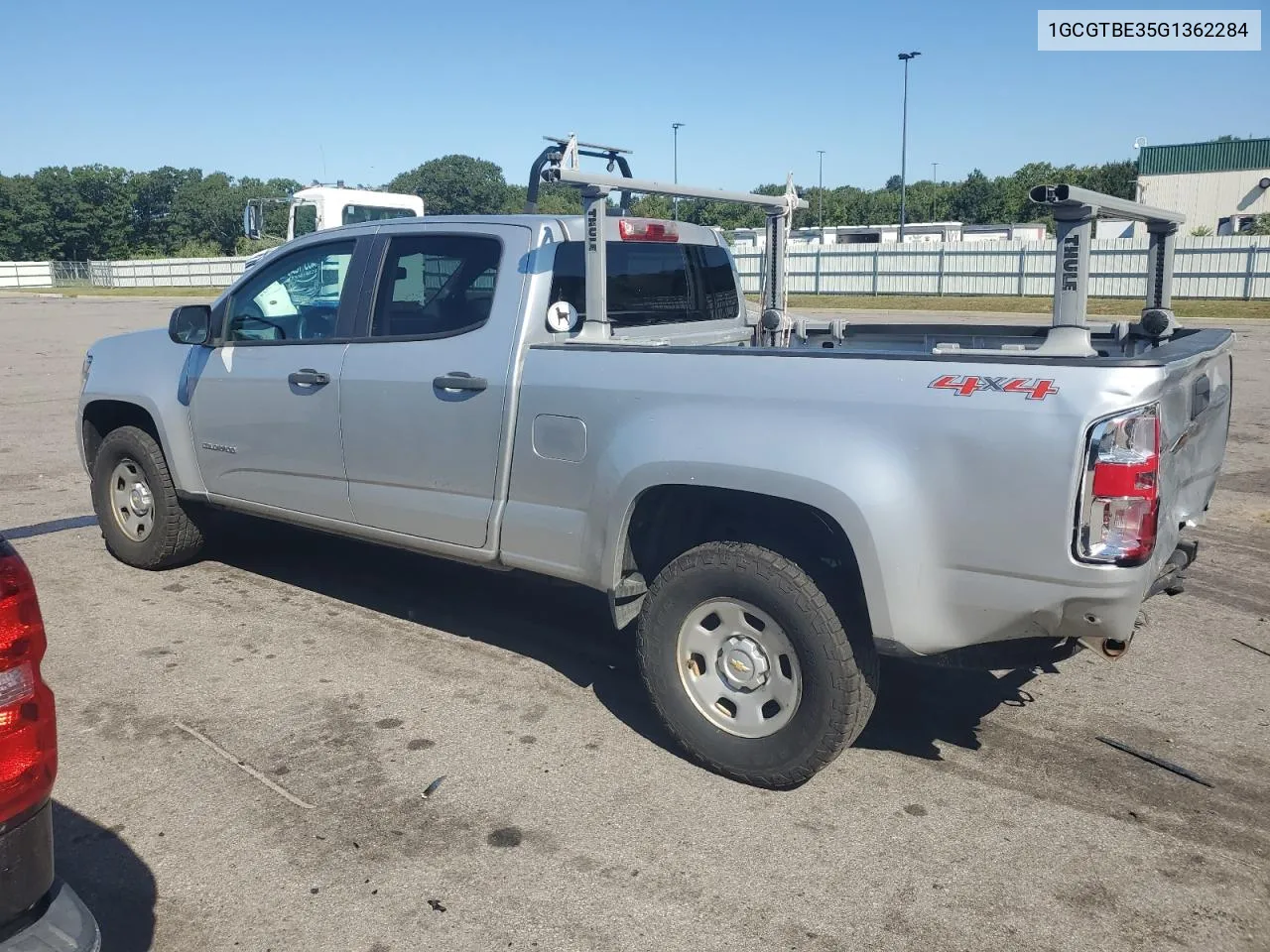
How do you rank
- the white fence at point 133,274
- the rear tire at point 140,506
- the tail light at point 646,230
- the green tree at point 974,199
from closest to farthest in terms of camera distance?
the tail light at point 646,230
the rear tire at point 140,506
the white fence at point 133,274
the green tree at point 974,199

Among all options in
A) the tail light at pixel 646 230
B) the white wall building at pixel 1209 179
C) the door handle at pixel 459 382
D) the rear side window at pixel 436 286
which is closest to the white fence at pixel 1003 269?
the white wall building at pixel 1209 179

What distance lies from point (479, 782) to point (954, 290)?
3352 centimetres

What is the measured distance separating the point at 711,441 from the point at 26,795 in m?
2.24

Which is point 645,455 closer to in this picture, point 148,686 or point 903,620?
point 903,620

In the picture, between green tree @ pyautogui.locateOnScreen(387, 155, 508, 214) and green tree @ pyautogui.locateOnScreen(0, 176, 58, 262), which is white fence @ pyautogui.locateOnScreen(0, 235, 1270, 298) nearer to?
green tree @ pyautogui.locateOnScreen(387, 155, 508, 214)

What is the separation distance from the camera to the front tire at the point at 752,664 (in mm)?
3568

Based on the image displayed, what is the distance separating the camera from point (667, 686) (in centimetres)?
394

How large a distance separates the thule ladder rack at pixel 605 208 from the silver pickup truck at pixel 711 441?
2cm

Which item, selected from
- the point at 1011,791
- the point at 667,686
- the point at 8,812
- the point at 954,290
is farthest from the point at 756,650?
the point at 954,290

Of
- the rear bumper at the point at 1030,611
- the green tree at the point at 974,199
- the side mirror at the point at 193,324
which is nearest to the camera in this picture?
the rear bumper at the point at 1030,611

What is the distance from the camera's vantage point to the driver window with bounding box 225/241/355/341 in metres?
5.20

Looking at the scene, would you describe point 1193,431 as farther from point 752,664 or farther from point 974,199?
point 974,199

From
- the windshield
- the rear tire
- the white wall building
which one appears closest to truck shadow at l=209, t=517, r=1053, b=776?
the rear tire

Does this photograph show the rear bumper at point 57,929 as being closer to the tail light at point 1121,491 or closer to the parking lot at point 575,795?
the parking lot at point 575,795
